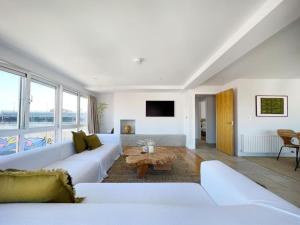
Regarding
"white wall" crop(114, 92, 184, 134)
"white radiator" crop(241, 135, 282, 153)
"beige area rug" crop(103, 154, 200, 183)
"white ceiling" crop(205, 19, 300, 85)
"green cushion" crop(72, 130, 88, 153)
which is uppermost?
"white ceiling" crop(205, 19, 300, 85)

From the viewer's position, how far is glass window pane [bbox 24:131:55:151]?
334 centimetres

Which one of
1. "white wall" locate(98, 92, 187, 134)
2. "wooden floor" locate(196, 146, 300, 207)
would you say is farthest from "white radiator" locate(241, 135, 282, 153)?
"white wall" locate(98, 92, 187, 134)

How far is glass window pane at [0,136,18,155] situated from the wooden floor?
172 inches

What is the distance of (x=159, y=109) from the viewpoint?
6816mm

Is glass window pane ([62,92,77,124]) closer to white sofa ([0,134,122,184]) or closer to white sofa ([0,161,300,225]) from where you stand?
white sofa ([0,134,122,184])

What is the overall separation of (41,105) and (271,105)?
20.2 feet

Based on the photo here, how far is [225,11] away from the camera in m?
1.77

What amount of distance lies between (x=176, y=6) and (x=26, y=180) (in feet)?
6.29

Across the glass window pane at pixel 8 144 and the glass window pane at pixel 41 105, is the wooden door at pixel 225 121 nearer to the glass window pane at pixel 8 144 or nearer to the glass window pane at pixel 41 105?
the glass window pane at pixel 41 105

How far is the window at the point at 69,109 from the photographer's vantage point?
4.89 metres

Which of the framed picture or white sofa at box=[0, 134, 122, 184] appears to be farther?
the framed picture

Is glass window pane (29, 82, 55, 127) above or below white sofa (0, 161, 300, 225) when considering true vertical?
above

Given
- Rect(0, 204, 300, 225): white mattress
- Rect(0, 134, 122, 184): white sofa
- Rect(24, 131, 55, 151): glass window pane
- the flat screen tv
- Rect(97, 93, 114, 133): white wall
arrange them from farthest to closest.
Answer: Rect(97, 93, 114, 133): white wall < the flat screen tv < Rect(24, 131, 55, 151): glass window pane < Rect(0, 134, 122, 184): white sofa < Rect(0, 204, 300, 225): white mattress

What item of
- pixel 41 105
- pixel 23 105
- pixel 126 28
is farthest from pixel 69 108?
pixel 126 28
